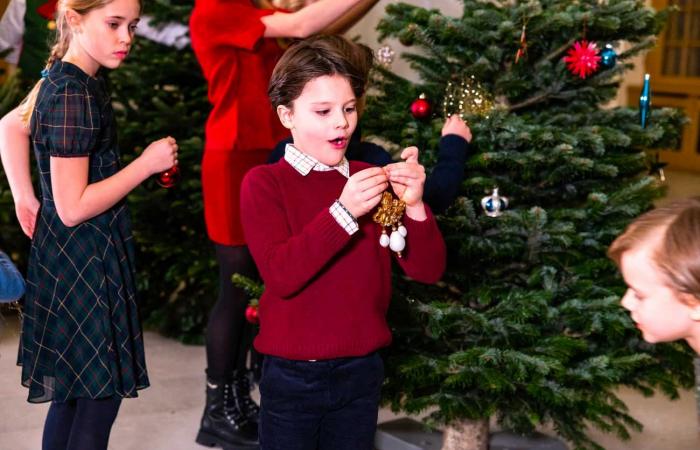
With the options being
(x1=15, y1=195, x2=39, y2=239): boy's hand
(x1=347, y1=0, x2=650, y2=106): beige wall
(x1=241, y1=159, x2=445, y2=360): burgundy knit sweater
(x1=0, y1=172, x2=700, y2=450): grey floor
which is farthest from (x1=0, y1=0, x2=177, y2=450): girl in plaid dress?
(x1=347, y1=0, x2=650, y2=106): beige wall

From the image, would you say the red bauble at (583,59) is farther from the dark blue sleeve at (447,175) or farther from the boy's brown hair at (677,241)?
the boy's brown hair at (677,241)

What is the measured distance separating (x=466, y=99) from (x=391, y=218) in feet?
2.99

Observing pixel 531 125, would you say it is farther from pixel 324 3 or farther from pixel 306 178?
pixel 306 178

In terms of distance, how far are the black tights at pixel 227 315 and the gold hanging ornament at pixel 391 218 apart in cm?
110

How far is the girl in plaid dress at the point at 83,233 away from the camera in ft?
6.98

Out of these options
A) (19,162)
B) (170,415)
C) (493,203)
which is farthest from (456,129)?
(170,415)

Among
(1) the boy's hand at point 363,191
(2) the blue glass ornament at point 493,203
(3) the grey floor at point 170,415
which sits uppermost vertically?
(1) the boy's hand at point 363,191

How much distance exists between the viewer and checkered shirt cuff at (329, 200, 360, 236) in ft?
6.05

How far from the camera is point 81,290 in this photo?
220 centimetres

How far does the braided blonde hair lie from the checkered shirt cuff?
29.1 inches

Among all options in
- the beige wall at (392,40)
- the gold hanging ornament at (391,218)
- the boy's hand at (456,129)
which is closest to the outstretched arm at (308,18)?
the boy's hand at (456,129)

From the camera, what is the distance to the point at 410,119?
9.06ft

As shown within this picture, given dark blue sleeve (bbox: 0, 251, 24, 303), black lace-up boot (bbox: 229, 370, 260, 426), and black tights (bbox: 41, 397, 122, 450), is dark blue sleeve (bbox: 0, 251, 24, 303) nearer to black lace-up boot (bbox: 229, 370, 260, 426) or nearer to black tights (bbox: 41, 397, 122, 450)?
black tights (bbox: 41, 397, 122, 450)

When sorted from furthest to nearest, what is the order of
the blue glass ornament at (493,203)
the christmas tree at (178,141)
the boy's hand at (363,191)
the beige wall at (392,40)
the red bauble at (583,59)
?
the beige wall at (392,40) → the christmas tree at (178,141) → the red bauble at (583,59) → the blue glass ornament at (493,203) → the boy's hand at (363,191)
